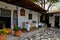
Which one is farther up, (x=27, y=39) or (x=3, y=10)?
(x=3, y=10)

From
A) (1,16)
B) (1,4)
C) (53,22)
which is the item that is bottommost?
(53,22)

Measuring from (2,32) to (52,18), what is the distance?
70.2 feet

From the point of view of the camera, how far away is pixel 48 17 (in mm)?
30109

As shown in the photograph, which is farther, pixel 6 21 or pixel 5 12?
pixel 6 21

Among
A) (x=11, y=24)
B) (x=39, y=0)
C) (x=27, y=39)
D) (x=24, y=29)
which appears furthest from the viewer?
(x=39, y=0)

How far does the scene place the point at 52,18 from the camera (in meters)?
28.9

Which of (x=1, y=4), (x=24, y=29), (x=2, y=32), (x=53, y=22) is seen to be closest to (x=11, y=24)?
(x=24, y=29)

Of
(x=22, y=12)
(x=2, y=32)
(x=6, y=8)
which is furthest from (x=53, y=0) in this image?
(x=2, y=32)

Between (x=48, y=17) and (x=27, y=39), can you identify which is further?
(x=48, y=17)

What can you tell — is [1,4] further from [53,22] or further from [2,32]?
[53,22]

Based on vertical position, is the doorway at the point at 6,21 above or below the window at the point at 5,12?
below

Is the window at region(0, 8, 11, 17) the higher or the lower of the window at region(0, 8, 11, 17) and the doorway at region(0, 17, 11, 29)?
the higher

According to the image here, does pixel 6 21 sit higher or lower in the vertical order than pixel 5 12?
lower

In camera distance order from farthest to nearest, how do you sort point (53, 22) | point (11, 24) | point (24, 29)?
point (53, 22), point (24, 29), point (11, 24)
